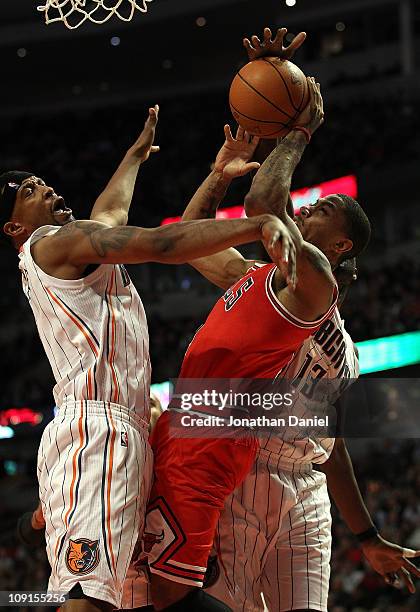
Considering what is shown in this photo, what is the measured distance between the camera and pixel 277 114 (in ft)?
12.3

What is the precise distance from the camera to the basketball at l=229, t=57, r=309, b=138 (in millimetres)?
3725

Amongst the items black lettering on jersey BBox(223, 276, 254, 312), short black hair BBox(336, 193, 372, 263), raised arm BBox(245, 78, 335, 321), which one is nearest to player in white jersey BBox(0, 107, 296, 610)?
raised arm BBox(245, 78, 335, 321)

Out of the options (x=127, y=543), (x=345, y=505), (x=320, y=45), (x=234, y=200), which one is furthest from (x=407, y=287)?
(x=127, y=543)

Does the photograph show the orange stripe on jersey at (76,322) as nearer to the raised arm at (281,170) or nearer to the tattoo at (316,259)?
the raised arm at (281,170)

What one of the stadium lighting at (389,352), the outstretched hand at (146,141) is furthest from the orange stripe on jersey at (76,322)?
the stadium lighting at (389,352)

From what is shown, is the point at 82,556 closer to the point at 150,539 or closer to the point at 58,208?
the point at 150,539

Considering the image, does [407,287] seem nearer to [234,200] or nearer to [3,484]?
[234,200]

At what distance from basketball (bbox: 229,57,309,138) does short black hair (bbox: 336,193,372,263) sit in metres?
0.48

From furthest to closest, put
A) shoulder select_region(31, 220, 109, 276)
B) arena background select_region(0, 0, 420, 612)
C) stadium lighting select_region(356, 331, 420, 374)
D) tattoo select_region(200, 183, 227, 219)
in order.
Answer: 1. arena background select_region(0, 0, 420, 612)
2. stadium lighting select_region(356, 331, 420, 374)
3. tattoo select_region(200, 183, 227, 219)
4. shoulder select_region(31, 220, 109, 276)

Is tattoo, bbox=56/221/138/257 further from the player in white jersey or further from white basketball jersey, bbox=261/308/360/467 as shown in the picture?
white basketball jersey, bbox=261/308/360/467

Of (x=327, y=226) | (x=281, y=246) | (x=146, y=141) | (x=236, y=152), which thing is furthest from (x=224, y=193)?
(x=281, y=246)

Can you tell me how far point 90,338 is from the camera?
3.57 metres

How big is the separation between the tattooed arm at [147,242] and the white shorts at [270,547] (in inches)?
43.9

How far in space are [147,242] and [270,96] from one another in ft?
2.73
